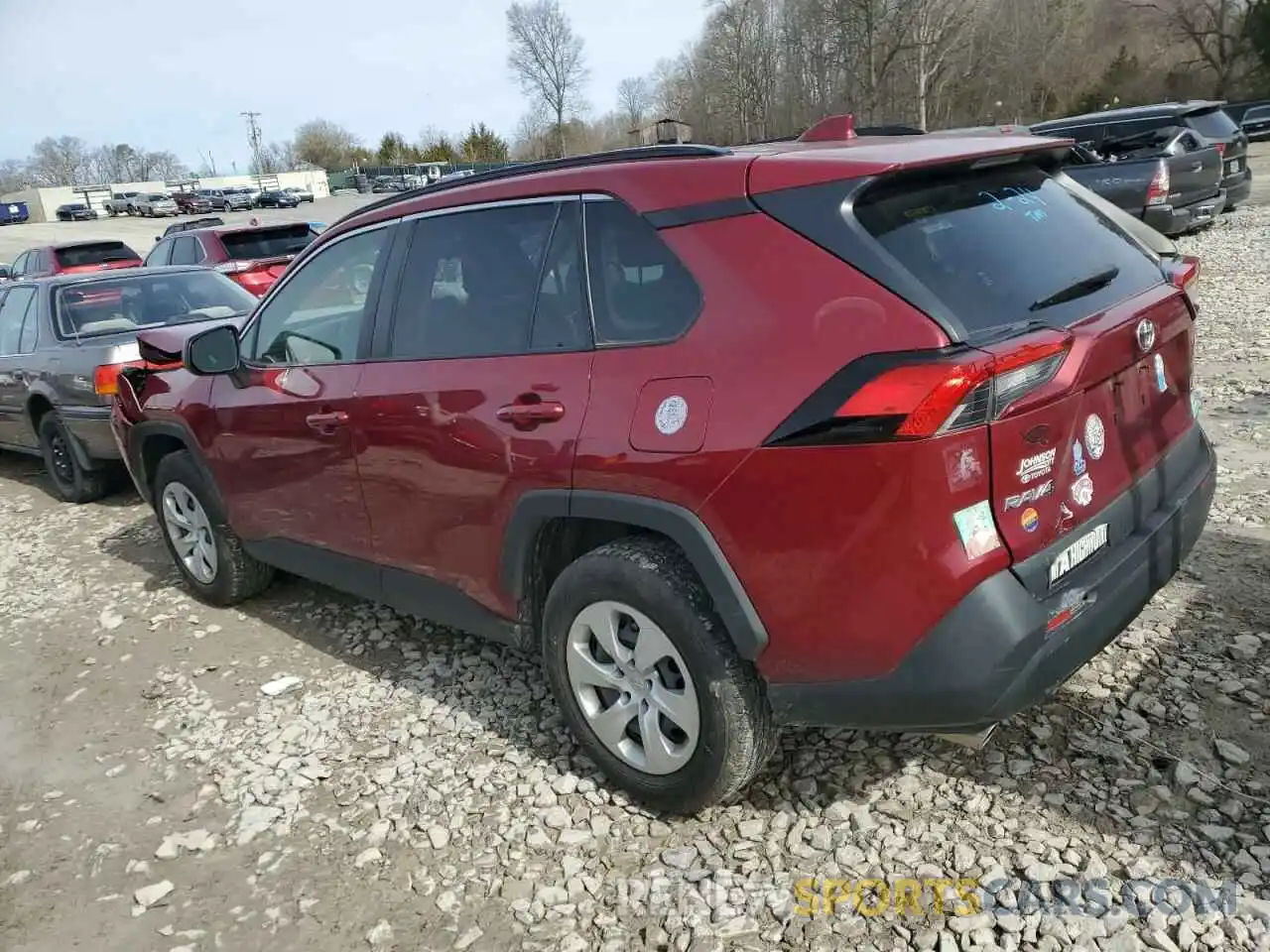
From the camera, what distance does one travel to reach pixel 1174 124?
39.2 feet

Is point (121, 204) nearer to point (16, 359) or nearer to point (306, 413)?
point (16, 359)

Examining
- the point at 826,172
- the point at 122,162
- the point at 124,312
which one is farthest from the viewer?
the point at 122,162

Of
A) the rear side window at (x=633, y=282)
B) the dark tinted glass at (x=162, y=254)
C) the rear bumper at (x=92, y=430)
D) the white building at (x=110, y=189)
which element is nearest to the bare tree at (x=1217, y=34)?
the dark tinted glass at (x=162, y=254)

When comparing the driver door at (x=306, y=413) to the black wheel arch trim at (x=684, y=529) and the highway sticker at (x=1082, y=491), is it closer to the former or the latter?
the black wheel arch trim at (x=684, y=529)

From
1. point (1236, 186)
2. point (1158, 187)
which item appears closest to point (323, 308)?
point (1158, 187)

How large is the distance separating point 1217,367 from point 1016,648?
5800 mm

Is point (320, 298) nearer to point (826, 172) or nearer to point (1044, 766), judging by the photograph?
point (826, 172)

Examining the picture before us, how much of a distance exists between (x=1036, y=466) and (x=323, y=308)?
2859 millimetres

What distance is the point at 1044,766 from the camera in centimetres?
288

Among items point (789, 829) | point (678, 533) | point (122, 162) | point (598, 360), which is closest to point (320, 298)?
point (598, 360)

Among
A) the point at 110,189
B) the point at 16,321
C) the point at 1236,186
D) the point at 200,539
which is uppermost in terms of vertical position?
the point at 110,189

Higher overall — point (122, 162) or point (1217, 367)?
point (122, 162)

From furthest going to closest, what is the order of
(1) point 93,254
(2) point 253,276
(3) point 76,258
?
(1) point 93,254
(3) point 76,258
(2) point 253,276

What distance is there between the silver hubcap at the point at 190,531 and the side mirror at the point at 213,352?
958 millimetres
